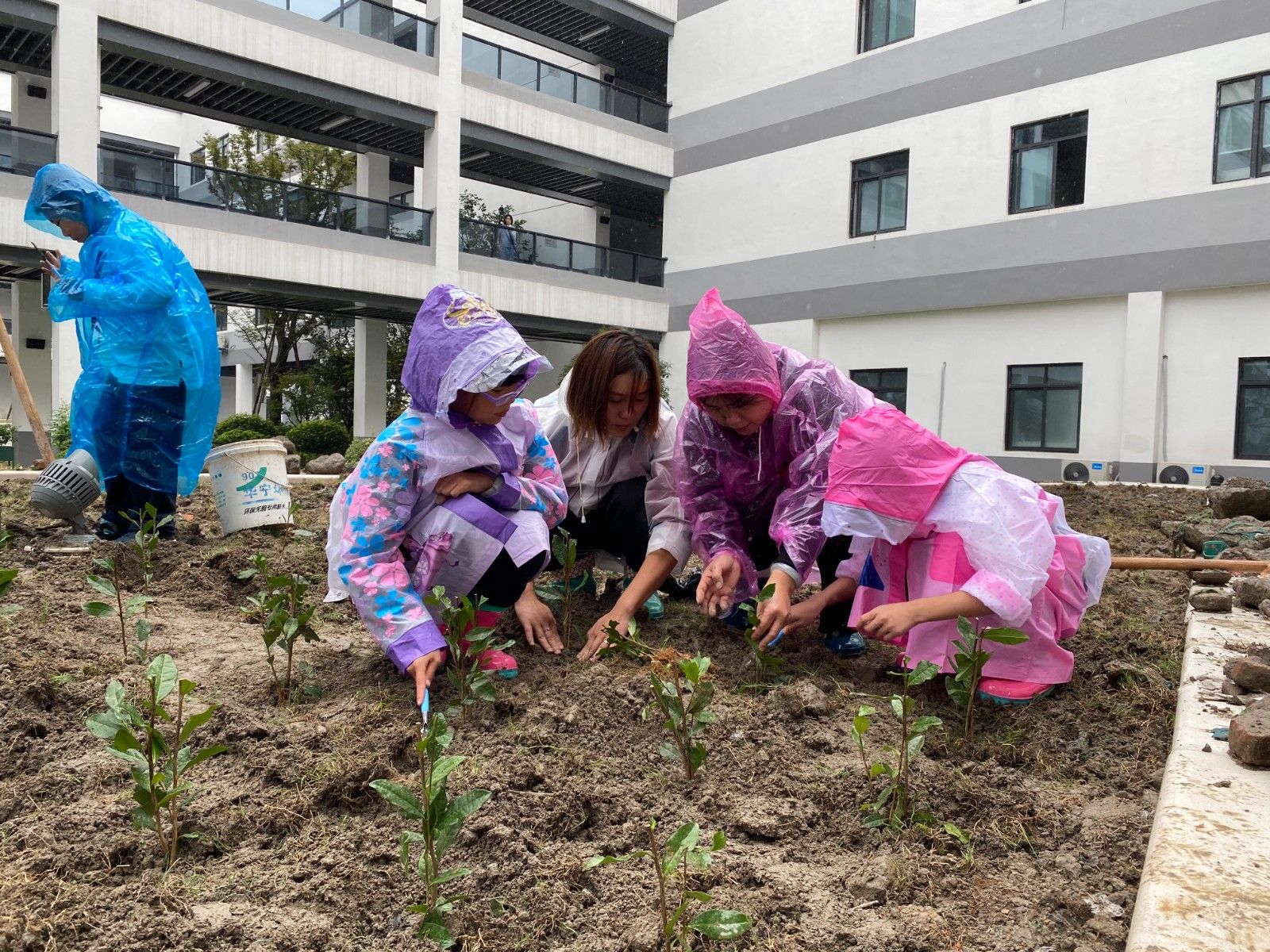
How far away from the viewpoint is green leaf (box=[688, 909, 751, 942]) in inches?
45.7

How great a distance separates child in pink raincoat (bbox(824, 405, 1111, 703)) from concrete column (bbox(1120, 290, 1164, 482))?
10423mm

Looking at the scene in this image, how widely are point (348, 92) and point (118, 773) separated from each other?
14120 millimetres

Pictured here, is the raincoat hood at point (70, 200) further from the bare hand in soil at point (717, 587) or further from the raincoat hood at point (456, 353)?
the bare hand in soil at point (717, 587)

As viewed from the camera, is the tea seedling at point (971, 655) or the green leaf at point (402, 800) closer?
the green leaf at point (402, 800)

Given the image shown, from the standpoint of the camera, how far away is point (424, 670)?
2.17 m

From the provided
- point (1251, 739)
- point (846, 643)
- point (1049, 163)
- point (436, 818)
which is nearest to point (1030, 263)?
point (1049, 163)

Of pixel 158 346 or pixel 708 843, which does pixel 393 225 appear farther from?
pixel 708 843

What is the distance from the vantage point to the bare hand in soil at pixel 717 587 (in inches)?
102

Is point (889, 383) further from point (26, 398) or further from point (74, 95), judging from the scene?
point (26, 398)

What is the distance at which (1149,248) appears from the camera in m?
11.6

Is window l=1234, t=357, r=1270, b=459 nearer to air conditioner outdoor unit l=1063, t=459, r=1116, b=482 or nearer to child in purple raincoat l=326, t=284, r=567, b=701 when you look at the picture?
air conditioner outdoor unit l=1063, t=459, r=1116, b=482

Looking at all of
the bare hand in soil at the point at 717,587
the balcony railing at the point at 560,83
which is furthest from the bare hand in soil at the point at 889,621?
the balcony railing at the point at 560,83

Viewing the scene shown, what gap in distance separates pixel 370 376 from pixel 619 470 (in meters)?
14.9

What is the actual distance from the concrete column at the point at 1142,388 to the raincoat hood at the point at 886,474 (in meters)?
10.7
